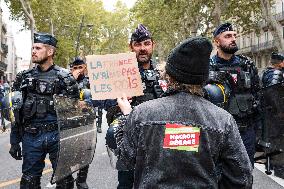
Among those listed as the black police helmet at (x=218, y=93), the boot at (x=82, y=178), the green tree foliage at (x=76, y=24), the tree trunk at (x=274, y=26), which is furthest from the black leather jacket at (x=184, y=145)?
the green tree foliage at (x=76, y=24)

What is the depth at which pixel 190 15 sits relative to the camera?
38125 mm

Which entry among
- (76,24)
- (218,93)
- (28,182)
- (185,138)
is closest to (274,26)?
(218,93)

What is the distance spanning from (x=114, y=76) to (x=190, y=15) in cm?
3486

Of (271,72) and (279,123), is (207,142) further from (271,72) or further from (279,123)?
(271,72)

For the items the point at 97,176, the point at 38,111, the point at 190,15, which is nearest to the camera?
the point at 38,111

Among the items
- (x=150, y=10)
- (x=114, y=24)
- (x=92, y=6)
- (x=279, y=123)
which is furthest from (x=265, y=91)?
(x=114, y=24)

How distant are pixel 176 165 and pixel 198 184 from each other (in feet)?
0.46

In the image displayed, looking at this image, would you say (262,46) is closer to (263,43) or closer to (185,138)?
(263,43)

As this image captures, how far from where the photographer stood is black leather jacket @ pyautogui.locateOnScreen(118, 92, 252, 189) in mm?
2457

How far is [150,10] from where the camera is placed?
4716cm

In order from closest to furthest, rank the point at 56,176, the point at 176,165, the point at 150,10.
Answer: the point at 176,165
the point at 56,176
the point at 150,10

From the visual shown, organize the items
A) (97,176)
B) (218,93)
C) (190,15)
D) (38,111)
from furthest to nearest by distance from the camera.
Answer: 1. (190,15)
2. (97,176)
3. (38,111)
4. (218,93)

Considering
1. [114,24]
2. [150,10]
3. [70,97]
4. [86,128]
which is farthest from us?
[114,24]

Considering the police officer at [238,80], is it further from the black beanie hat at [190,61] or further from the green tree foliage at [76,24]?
the green tree foliage at [76,24]
